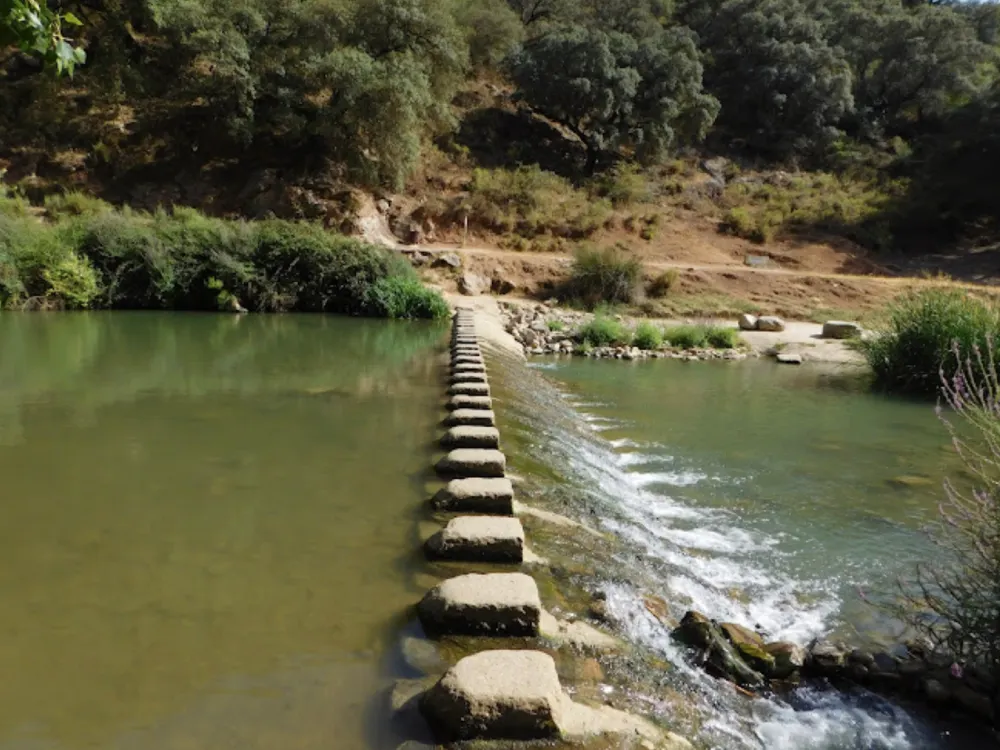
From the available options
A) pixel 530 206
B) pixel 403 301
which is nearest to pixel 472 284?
pixel 403 301

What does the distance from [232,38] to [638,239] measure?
53.4 ft

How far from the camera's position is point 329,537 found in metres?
3.80

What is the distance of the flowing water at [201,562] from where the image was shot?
7.72ft

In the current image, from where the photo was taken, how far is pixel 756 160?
38.6 meters

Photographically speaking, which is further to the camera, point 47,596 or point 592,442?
point 592,442

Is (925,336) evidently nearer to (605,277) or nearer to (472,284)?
(605,277)

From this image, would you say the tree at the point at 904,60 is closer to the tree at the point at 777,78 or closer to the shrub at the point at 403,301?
the tree at the point at 777,78

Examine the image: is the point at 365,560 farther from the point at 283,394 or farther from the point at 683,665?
the point at 283,394

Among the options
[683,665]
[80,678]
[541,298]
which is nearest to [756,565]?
[683,665]

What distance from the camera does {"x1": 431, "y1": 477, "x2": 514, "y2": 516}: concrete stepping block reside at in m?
4.10

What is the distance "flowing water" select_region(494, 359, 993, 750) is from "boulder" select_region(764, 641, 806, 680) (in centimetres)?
12

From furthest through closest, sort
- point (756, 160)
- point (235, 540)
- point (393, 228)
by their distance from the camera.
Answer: point (756, 160) → point (393, 228) → point (235, 540)

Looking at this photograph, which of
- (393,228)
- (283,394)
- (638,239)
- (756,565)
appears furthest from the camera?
(638,239)

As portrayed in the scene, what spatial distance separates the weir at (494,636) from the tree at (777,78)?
1574 inches
